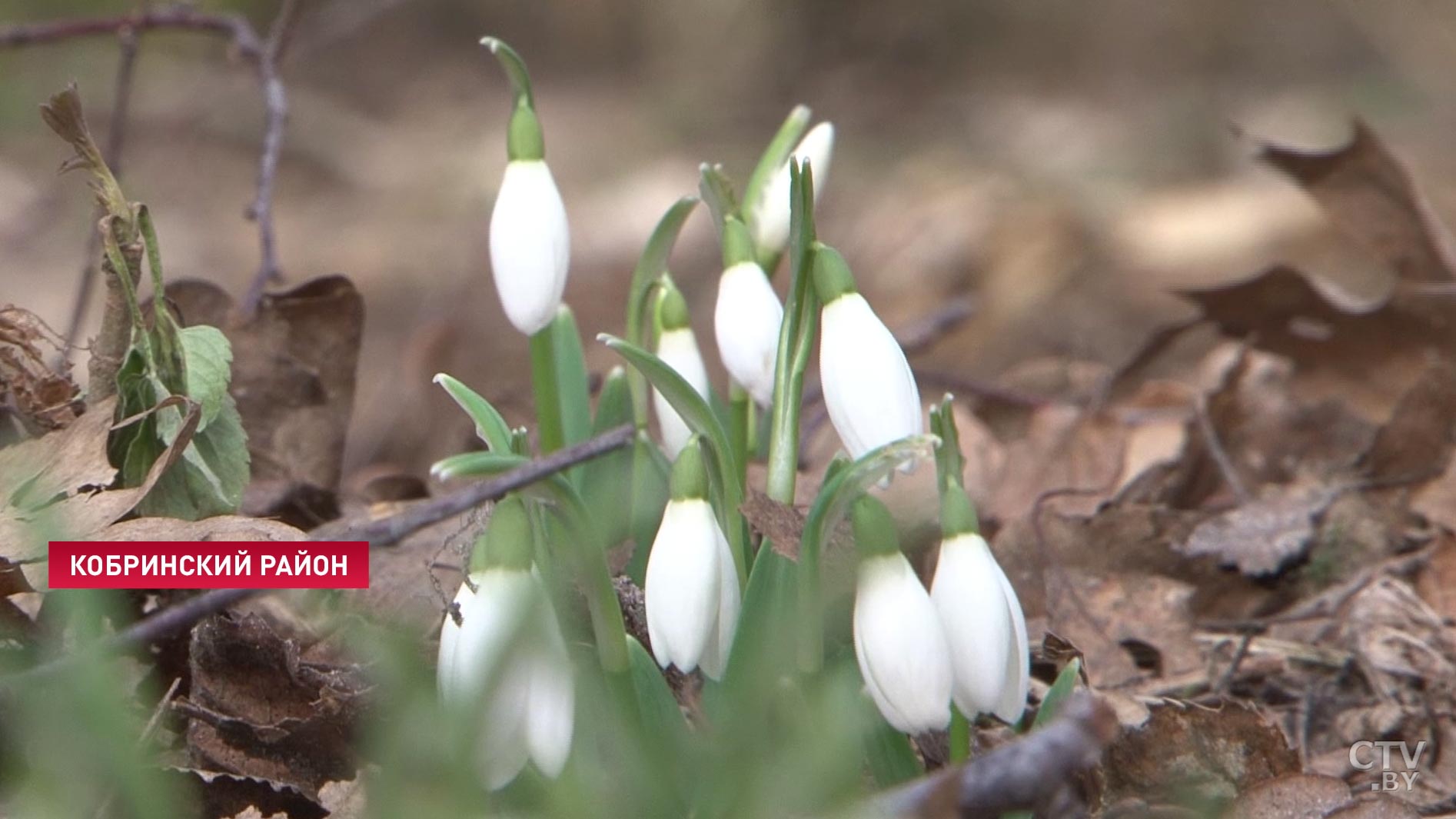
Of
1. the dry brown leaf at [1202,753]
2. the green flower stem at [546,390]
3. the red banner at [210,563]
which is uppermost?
the green flower stem at [546,390]

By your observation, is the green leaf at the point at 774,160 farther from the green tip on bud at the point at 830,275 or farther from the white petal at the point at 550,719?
the white petal at the point at 550,719

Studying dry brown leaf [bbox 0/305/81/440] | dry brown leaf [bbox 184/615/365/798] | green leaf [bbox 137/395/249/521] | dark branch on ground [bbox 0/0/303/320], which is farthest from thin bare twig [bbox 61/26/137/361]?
dry brown leaf [bbox 184/615/365/798]

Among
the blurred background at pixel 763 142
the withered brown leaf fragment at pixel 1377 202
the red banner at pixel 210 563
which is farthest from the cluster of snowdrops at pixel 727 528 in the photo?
the blurred background at pixel 763 142

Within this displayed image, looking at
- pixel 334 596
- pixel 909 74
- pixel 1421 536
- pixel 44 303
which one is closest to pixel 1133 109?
pixel 909 74

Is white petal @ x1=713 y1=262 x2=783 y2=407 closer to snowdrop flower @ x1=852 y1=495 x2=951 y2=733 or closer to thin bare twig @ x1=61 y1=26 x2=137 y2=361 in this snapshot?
snowdrop flower @ x1=852 y1=495 x2=951 y2=733

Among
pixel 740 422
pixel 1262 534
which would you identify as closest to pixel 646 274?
pixel 740 422

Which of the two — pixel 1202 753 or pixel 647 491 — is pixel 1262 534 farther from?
pixel 647 491
